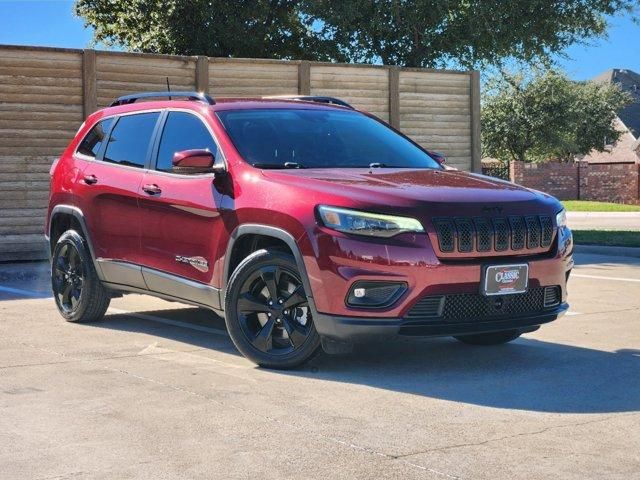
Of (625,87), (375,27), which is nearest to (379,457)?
(375,27)

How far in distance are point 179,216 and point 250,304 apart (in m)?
1.07

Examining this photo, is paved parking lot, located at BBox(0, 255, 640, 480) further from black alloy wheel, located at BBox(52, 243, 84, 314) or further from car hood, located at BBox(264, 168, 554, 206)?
car hood, located at BBox(264, 168, 554, 206)

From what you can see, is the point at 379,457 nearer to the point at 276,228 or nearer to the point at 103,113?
the point at 276,228

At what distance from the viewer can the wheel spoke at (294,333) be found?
6902mm

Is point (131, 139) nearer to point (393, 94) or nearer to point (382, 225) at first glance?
point (382, 225)

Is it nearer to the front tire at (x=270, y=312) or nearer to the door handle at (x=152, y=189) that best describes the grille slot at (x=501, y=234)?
the front tire at (x=270, y=312)

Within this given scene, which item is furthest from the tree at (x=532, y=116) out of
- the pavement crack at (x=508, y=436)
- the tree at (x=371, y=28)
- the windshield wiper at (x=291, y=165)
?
the pavement crack at (x=508, y=436)

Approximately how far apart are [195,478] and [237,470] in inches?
Result: 8.0

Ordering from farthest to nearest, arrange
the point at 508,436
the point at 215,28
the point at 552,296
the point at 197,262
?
the point at 215,28, the point at 197,262, the point at 552,296, the point at 508,436

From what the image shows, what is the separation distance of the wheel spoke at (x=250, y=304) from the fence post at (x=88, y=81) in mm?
9290

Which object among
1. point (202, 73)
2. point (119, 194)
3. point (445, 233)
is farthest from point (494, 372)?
point (202, 73)

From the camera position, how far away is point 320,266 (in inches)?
261

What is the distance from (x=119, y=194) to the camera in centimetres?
855

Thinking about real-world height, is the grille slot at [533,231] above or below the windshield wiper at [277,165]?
below
